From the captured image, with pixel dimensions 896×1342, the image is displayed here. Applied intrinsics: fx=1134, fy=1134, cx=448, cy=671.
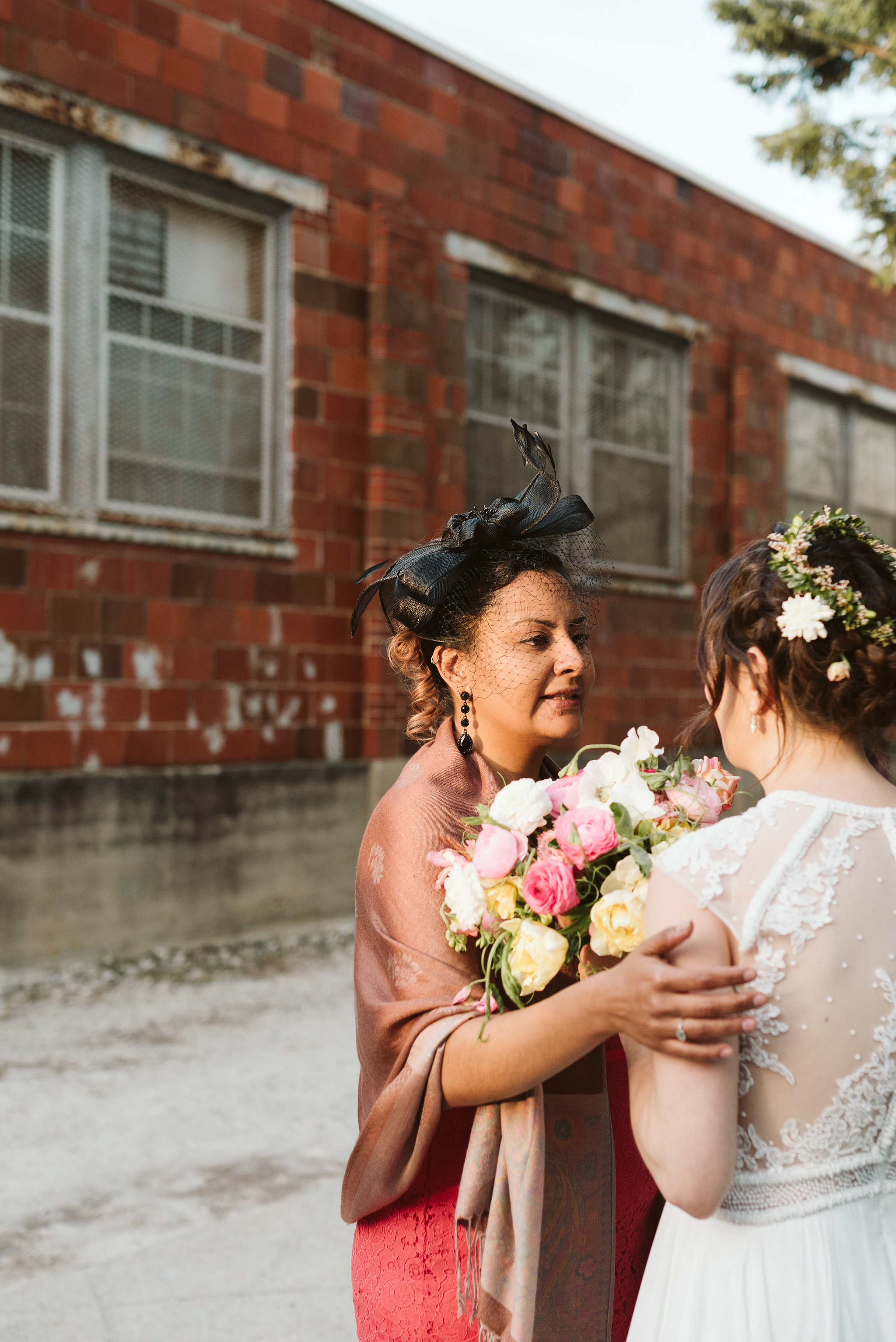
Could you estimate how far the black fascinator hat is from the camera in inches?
81.3

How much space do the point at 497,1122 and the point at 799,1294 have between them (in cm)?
44

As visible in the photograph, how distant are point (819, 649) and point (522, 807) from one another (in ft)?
1.59

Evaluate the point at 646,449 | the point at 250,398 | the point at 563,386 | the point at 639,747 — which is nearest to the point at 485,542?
the point at 639,747

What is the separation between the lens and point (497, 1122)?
1.63 metres

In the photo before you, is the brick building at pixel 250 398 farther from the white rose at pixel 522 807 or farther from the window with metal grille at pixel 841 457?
the white rose at pixel 522 807

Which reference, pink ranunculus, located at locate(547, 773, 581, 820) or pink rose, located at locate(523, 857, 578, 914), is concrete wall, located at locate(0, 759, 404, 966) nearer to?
pink ranunculus, located at locate(547, 773, 581, 820)

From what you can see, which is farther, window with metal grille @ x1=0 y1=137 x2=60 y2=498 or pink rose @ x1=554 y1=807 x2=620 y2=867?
window with metal grille @ x1=0 y1=137 x2=60 y2=498

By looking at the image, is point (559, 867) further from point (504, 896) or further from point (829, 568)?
point (829, 568)

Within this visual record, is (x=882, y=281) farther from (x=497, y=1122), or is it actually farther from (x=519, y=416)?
(x=497, y=1122)

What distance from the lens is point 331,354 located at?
7504mm

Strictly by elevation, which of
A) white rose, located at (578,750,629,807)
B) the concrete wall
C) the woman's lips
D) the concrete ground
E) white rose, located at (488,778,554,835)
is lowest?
the concrete ground

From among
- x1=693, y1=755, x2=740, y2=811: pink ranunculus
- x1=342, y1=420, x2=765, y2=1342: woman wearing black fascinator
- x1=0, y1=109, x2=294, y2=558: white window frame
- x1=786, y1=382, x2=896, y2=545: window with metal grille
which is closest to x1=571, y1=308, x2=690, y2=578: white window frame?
x1=786, y1=382, x2=896, y2=545: window with metal grille

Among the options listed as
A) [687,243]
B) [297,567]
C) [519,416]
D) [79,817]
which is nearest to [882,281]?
[687,243]

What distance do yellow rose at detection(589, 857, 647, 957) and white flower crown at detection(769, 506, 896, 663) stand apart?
382 mm
